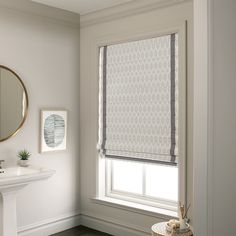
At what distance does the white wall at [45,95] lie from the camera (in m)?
3.69

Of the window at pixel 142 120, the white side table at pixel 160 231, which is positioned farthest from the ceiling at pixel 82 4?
the white side table at pixel 160 231

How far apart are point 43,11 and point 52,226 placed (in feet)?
8.12

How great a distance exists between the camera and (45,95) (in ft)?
13.1

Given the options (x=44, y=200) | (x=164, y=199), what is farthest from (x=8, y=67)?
(x=164, y=199)

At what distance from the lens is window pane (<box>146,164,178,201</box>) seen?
3674 millimetres

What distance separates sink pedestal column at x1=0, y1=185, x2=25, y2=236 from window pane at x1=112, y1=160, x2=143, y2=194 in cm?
132

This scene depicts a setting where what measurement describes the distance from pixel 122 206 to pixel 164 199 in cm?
49

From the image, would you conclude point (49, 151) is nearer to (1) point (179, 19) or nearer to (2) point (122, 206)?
(2) point (122, 206)

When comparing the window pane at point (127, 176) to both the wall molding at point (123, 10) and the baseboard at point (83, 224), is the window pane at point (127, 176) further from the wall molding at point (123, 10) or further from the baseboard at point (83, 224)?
Result: the wall molding at point (123, 10)

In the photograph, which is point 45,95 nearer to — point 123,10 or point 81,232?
point 123,10

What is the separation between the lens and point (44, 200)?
399 cm

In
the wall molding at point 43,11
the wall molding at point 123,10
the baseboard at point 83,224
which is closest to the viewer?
the wall molding at point 123,10

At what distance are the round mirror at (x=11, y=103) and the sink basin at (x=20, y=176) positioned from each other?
0.35m

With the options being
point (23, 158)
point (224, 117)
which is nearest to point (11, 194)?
point (23, 158)
